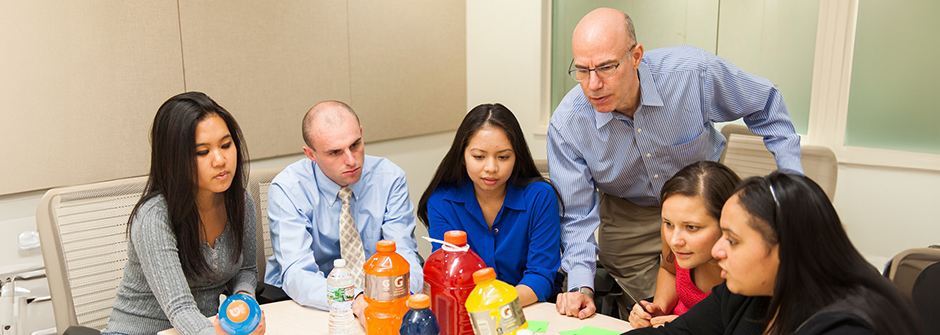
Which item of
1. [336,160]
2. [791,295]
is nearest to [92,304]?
[336,160]

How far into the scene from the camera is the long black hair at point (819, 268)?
115 centimetres

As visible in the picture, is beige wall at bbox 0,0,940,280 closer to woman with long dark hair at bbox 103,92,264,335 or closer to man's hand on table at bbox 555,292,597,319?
woman with long dark hair at bbox 103,92,264,335

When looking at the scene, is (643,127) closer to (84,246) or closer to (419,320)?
(419,320)

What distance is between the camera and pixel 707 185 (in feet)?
5.56

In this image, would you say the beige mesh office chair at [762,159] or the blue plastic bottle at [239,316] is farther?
the beige mesh office chair at [762,159]

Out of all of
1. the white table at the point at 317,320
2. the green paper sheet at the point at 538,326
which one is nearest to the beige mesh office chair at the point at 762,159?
the white table at the point at 317,320

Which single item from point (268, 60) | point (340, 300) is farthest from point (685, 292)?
point (268, 60)

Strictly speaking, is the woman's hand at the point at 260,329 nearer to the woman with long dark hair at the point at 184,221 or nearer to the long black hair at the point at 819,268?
the woman with long dark hair at the point at 184,221

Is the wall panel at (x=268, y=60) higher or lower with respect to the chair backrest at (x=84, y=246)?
higher

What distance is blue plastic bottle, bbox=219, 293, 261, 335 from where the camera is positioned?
1.57m

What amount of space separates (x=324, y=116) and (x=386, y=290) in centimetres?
85

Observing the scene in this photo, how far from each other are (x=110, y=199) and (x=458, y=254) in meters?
1.29

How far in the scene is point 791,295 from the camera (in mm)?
1213

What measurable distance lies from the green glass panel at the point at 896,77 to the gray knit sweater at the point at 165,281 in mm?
2834
